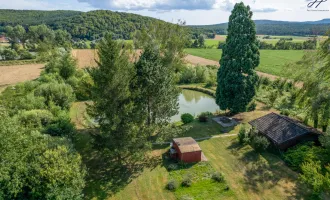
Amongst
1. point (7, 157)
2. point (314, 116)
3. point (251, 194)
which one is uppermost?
point (7, 157)

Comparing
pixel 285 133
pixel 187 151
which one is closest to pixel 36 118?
pixel 187 151

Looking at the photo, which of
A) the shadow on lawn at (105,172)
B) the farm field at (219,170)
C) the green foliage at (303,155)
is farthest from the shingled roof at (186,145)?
the green foliage at (303,155)

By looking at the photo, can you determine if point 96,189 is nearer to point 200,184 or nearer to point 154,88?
point 200,184

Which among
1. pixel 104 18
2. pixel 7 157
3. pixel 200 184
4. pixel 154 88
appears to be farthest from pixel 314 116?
pixel 104 18

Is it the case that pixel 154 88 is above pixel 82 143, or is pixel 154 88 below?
above

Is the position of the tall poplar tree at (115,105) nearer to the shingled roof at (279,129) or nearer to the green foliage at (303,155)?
the shingled roof at (279,129)

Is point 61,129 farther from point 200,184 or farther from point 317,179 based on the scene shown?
point 317,179
